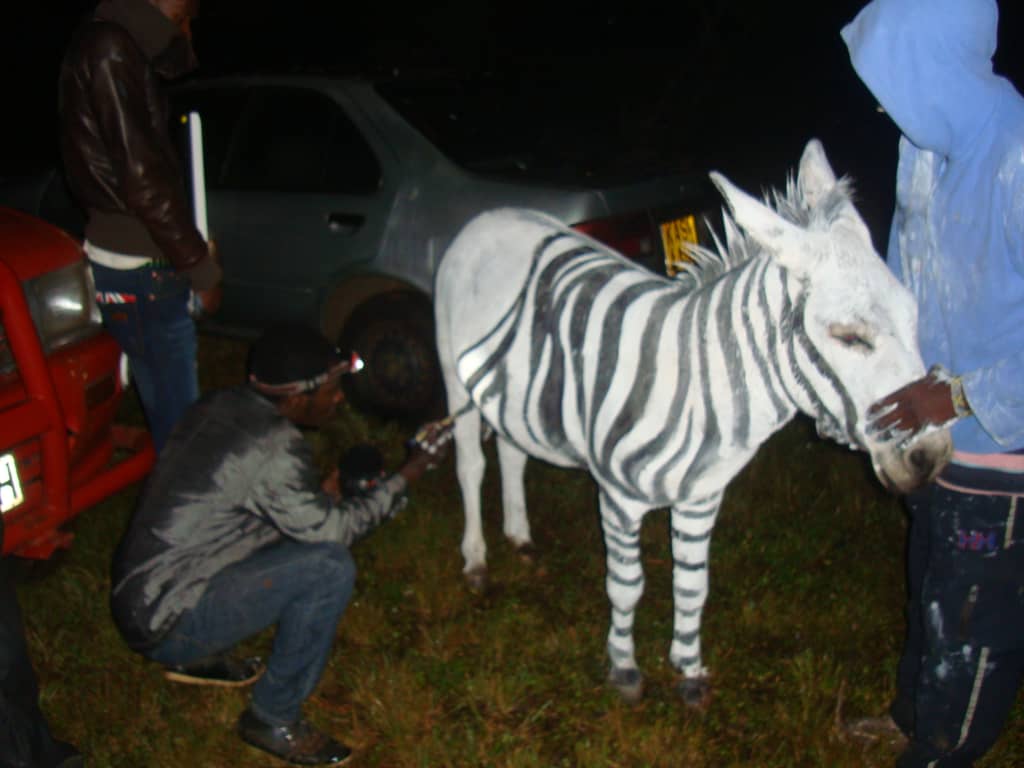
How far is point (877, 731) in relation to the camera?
2939 millimetres

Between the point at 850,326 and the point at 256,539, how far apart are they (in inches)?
76.6

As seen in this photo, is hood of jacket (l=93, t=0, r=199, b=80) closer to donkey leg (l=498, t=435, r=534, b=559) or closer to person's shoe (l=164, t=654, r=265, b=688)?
donkey leg (l=498, t=435, r=534, b=559)

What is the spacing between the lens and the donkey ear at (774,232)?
6.89 ft

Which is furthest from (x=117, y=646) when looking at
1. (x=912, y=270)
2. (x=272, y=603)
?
(x=912, y=270)

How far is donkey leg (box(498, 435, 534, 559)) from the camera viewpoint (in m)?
3.81

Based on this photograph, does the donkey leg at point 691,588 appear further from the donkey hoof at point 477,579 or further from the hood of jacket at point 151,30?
the hood of jacket at point 151,30

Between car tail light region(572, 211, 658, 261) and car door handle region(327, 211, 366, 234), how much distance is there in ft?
4.12

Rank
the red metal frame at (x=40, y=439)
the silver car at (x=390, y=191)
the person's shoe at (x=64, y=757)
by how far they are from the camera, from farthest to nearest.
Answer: the silver car at (x=390, y=191) → the red metal frame at (x=40, y=439) → the person's shoe at (x=64, y=757)

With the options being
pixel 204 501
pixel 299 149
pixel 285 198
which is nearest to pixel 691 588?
pixel 204 501

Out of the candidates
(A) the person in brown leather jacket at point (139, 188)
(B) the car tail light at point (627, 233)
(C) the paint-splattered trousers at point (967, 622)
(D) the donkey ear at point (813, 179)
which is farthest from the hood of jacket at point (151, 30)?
(C) the paint-splattered trousers at point (967, 622)

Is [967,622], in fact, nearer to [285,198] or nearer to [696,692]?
[696,692]

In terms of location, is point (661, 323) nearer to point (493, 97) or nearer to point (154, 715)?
point (154, 715)

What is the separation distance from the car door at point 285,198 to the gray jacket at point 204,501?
2209 millimetres

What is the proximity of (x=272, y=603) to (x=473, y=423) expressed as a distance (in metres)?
1.21
